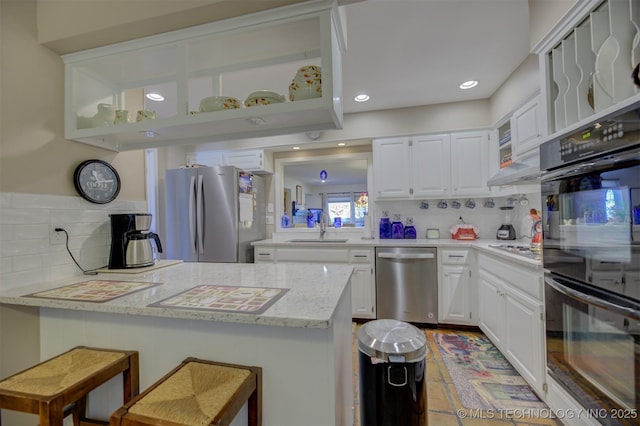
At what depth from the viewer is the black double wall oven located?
98 cm

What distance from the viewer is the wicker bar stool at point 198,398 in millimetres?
761

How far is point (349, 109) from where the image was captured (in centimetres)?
318

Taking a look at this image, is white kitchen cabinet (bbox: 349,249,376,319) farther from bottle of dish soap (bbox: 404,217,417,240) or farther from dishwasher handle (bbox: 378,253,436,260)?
bottle of dish soap (bbox: 404,217,417,240)

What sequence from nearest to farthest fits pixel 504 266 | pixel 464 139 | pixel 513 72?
1. pixel 504 266
2. pixel 513 72
3. pixel 464 139

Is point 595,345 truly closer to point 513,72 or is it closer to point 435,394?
point 435,394

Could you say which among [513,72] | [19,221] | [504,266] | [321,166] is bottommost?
[504,266]

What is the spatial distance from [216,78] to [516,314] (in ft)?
8.24

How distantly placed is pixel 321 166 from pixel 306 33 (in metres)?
2.49

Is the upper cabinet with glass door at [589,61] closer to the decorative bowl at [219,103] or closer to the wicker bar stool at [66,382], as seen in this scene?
the decorative bowl at [219,103]

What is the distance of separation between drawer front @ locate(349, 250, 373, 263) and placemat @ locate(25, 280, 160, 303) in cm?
200

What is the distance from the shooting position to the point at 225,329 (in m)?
1.04

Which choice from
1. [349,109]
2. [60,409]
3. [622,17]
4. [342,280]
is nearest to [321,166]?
[349,109]

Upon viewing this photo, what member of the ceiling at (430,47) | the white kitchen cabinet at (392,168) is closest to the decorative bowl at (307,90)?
the ceiling at (430,47)

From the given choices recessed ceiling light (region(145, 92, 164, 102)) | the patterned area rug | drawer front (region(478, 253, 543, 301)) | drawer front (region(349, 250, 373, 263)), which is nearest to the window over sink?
drawer front (region(349, 250, 373, 263))
